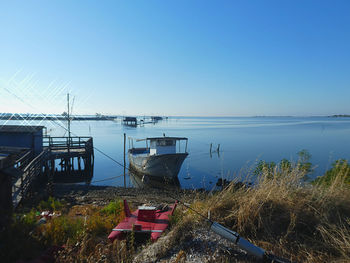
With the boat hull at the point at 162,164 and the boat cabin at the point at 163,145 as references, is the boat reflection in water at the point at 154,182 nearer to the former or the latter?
the boat hull at the point at 162,164

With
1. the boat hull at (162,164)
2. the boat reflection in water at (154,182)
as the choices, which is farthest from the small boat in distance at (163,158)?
the boat reflection in water at (154,182)

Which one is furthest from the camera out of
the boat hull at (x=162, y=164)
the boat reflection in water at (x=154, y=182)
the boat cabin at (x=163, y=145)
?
the boat reflection in water at (x=154, y=182)

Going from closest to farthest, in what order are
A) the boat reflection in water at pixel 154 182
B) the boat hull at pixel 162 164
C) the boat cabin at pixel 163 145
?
1. the boat hull at pixel 162 164
2. the boat cabin at pixel 163 145
3. the boat reflection in water at pixel 154 182

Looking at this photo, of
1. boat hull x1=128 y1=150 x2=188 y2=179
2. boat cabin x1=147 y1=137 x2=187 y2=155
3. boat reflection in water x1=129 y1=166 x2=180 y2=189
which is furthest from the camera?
boat reflection in water x1=129 y1=166 x2=180 y2=189

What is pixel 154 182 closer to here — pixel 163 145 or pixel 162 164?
pixel 162 164

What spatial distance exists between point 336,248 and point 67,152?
990 inches

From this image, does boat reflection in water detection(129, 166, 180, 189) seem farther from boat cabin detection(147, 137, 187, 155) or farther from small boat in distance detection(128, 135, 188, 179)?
boat cabin detection(147, 137, 187, 155)

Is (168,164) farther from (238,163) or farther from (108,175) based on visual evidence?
(238,163)

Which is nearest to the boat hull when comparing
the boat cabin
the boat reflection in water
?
the boat reflection in water

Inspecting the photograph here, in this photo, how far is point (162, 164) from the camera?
20.2 meters

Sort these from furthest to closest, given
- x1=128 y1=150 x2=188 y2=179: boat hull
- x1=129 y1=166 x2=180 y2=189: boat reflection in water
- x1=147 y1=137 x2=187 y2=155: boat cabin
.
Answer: x1=129 y1=166 x2=180 y2=189: boat reflection in water
x1=147 y1=137 x2=187 y2=155: boat cabin
x1=128 y1=150 x2=188 y2=179: boat hull

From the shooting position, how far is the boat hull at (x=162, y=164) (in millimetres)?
19741

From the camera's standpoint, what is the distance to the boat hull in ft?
64.8

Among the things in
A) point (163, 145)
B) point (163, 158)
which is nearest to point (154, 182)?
point (163, 158)
